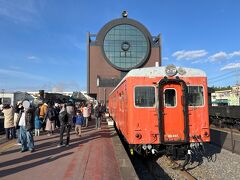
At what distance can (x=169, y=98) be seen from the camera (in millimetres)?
9219

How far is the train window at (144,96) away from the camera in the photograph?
30.1 feet

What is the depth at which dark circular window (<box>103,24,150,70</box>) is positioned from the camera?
70.3 m

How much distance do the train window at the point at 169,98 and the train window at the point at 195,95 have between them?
50cm

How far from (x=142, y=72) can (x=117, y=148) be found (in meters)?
3.28

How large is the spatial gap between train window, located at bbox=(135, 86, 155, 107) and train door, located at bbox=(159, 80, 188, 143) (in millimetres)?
283

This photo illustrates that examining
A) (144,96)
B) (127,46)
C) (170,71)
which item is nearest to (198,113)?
(170,71)

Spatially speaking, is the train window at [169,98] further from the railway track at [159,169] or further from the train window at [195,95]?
the railway track at [159,169]

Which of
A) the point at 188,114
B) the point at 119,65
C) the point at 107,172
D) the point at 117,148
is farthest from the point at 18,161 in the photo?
the point at 119,65

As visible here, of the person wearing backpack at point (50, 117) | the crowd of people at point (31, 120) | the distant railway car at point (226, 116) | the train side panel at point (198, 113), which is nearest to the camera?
the train side panel at point (198, 113)

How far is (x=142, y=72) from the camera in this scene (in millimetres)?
9273

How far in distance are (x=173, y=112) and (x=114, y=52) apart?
62340 millimetres

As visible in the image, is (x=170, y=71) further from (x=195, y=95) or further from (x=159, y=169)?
(x=159, y=169)

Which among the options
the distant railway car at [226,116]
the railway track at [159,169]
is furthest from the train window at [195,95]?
the distant railway car at [226,116]

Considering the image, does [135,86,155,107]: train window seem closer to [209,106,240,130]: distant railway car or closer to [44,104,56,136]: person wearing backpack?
[44,104,56,136]: person wearing backpack
